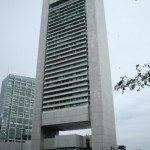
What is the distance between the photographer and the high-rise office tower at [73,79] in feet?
270

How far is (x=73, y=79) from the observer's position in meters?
90.6

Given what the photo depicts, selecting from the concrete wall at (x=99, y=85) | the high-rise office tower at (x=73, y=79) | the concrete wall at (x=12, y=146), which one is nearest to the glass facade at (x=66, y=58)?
the high-rise office tower at (x=73, y=79)

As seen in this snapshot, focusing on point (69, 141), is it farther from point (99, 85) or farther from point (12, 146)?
point (12, 146)

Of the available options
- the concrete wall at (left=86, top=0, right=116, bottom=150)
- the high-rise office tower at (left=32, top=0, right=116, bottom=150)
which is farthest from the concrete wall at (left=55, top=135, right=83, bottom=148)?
the concrete wall at (left=86, top=0, right=116, bottom=150)

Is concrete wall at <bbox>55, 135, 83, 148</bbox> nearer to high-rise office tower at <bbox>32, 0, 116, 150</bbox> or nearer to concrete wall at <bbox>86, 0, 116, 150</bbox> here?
high-rise office tower at <bbox>32, 0, 116, 150</bbox>

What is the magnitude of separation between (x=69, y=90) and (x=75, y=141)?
19922 mm

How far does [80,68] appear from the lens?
3602 inches

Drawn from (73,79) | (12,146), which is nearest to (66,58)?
(73,79)

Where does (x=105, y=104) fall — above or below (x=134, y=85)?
above

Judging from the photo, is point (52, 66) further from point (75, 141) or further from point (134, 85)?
point (134, 85)

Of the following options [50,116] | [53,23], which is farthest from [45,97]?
[53,23]

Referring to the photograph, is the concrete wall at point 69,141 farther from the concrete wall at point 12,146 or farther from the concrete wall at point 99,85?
the concrete wall at point 12,146

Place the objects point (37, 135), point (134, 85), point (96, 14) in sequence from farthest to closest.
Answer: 1. point (96, 14)
2. point (37, 135)
3. point (134, 85)

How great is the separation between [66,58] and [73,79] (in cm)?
1132
